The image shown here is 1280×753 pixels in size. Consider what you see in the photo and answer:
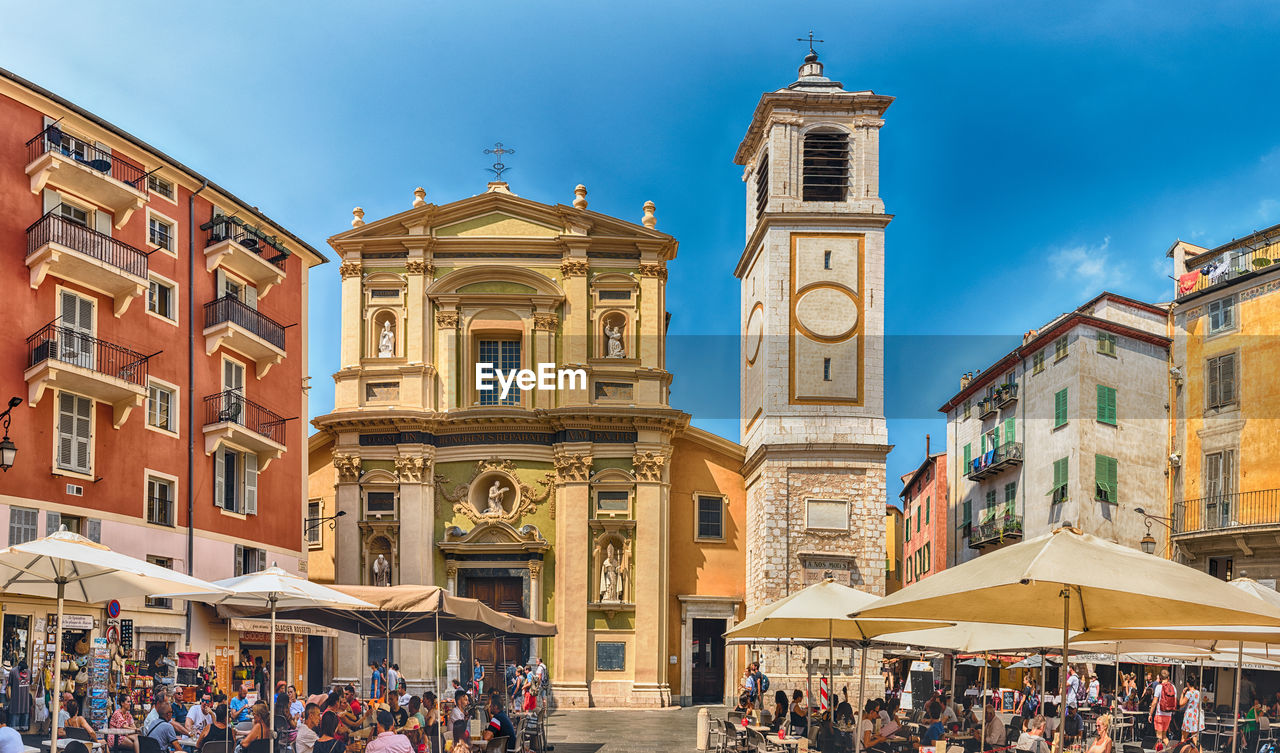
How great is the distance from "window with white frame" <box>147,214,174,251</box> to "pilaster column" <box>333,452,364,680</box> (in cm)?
1171

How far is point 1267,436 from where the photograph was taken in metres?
29.1

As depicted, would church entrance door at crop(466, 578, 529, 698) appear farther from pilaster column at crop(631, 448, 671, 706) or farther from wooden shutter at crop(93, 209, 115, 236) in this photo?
wooden shutter at crop(93, 209, 115, 236)

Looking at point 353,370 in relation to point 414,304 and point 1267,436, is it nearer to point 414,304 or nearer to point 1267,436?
point 414,304

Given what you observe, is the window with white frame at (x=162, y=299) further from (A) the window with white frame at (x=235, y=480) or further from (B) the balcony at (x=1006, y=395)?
(B) the balcony at (x=1006, y=395)

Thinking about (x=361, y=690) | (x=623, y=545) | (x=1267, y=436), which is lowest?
(x=361, y=690)

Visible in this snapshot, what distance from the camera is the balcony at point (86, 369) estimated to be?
21.1 m

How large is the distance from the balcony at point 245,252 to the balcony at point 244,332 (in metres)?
0.74

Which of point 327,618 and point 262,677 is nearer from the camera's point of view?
point 327,618

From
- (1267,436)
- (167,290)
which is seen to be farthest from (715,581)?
(167,290)

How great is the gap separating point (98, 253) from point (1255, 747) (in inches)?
810

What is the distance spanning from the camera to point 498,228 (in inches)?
1481

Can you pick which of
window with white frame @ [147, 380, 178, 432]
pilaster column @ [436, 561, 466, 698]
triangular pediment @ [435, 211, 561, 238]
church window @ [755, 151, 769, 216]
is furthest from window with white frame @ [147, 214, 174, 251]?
church window @ [755, 151, 769, 216]

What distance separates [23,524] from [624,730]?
12211 millimetres

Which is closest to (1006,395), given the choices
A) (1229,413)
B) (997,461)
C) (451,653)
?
(997,461)
